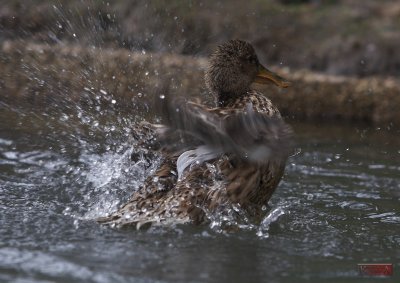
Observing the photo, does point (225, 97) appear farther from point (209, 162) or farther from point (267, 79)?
point (209, 162)

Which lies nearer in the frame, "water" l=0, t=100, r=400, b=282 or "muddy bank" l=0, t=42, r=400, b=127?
"water" l=0, t=100, r=400, b=282

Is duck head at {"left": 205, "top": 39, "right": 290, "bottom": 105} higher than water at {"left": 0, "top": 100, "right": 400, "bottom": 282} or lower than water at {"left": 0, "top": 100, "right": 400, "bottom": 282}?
higher

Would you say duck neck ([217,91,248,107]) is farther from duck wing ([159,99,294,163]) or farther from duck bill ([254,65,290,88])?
duck wing ([159,99,294,163])

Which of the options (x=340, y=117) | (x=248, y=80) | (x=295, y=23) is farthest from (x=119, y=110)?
(x=295, y=23)

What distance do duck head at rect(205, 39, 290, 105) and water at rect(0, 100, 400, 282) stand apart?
2.18 feet

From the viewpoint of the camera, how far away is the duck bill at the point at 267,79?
19.2 ft

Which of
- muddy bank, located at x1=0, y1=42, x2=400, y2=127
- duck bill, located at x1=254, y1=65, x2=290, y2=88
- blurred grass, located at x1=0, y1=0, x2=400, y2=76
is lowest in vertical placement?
duck bill, located at x1=254, y1=65, x2=290, y2=88

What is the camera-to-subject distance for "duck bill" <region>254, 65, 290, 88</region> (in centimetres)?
587

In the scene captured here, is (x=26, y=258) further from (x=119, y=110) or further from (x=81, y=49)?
(x=81, y=49)

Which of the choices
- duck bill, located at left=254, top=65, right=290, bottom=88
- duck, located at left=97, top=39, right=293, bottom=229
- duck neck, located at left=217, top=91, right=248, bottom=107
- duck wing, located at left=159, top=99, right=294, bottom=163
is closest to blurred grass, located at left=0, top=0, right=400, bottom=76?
duck bill, located at left=254, top=65, right=290, bottom=88

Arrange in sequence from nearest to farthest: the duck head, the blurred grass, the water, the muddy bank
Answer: the water
the duck head
the muddy bank
the blurred grass

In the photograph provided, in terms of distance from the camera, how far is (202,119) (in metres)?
4.68

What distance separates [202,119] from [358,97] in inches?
178

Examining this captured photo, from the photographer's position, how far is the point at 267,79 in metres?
5.95
